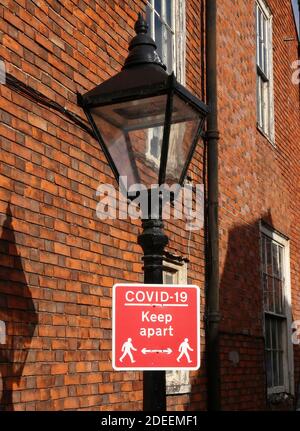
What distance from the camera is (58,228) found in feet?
16.6

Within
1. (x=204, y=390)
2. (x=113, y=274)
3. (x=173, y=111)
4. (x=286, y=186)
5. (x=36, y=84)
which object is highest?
(x=286, y=186)

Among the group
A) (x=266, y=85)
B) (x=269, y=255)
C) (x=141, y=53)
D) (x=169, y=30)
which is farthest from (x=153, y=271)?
(x=266, y=85)

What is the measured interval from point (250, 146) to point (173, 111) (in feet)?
19.3

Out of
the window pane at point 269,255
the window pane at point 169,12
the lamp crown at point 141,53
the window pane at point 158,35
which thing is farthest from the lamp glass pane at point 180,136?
the window pane at point 269,255

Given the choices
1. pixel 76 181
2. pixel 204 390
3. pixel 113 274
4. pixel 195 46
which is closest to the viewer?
pixel 76 181

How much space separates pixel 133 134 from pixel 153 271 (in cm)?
66

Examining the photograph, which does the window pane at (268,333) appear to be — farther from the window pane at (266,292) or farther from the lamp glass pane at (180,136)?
the lamp glass pane at (180,136)

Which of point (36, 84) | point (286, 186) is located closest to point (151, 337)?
point (36, 84)

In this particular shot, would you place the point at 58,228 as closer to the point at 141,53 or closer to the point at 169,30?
the point at 141,53

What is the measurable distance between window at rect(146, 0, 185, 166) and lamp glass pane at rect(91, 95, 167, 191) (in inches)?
138

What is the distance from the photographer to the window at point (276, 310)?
9883 mm

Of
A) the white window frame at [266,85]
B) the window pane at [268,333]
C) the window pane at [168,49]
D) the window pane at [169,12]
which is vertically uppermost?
the white window frame at [266,85]

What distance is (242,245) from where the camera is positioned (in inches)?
349

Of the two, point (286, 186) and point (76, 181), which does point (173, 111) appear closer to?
point (76, 181)
